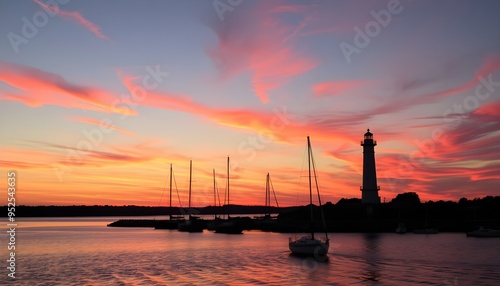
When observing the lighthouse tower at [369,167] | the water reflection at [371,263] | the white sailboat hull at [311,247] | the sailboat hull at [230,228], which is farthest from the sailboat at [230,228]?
the white sailboat hull at [311,247]

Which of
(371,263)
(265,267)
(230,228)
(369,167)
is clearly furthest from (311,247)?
(230,228)

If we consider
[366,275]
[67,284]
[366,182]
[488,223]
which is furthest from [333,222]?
[67,284]

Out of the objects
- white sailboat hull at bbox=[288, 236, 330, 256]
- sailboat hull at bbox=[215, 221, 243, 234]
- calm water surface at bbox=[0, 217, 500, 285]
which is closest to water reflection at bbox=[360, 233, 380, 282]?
calm water surface at bbox=[0, 217, 500, 285]

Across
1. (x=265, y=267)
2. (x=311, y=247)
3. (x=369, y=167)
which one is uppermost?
(x=369, y=167)

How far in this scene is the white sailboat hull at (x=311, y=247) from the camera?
5059 centimetres

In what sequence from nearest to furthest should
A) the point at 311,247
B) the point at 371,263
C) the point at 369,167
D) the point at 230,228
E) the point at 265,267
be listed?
1. the point at 265,267
2. the point at 371,263
3. the point at 311,247
4. the point at 369,167
5. the point at 230,228

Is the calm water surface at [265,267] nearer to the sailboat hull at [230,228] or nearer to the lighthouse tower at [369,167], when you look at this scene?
the lighthouse tower at [369,167]

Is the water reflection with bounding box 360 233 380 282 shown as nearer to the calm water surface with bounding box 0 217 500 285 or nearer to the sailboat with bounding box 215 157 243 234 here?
the calm water surface with bounding box 0 217 500 285

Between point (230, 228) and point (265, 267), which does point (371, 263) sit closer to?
point (265, 267)

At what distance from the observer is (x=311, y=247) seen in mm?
51750

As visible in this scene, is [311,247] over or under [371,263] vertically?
over

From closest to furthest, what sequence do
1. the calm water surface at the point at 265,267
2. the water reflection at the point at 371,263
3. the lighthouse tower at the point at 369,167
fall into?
the calm water surface at the point at 265,267 < the water reflection at the point at 371,263 < the lighthouse tower at the point at 369,167

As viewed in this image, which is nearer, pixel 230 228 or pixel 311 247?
pixel 311 247

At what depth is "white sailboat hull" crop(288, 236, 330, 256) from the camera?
1992 inches
